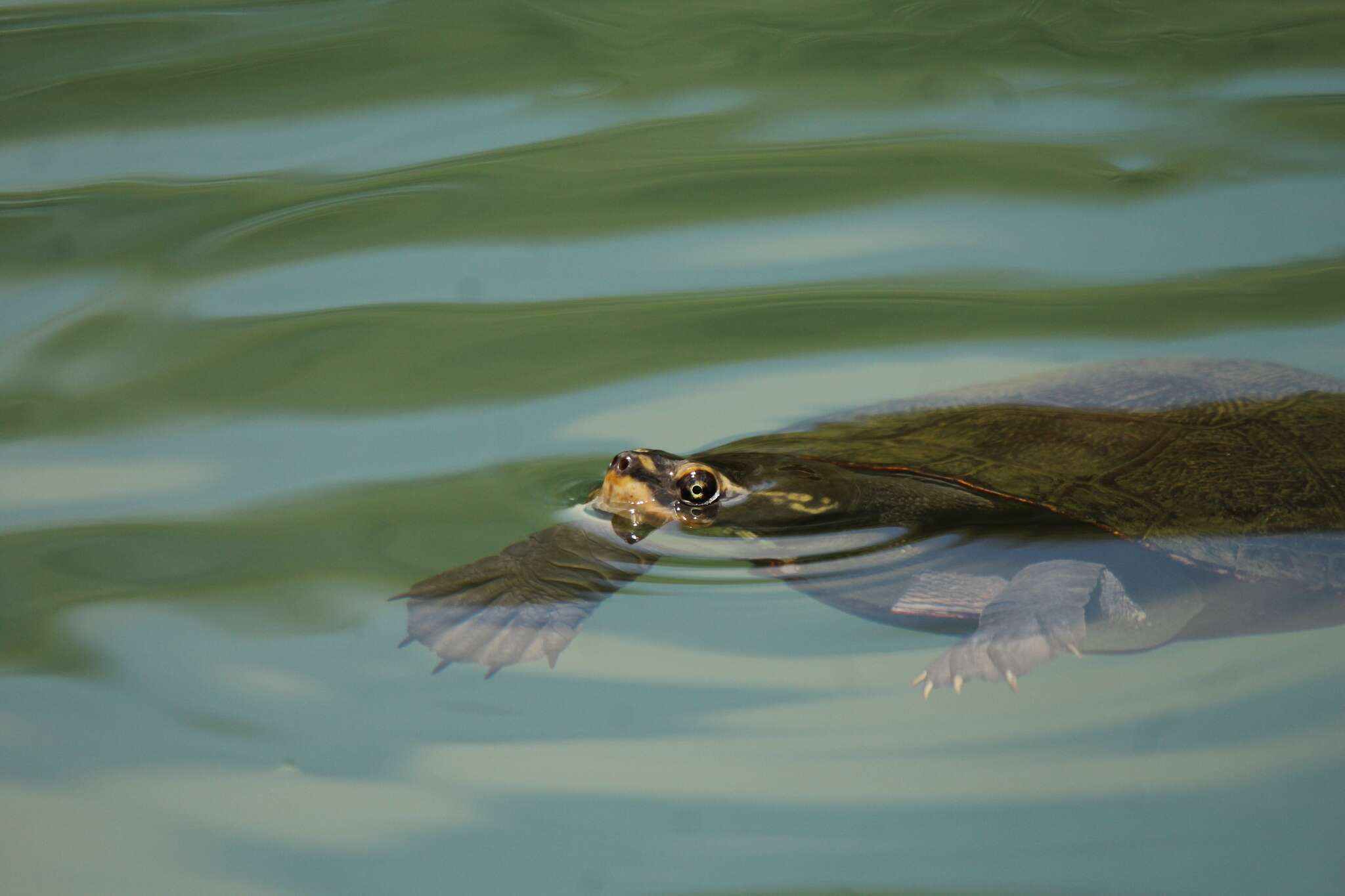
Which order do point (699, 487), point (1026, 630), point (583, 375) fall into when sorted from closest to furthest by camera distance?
1. point (1026, 630)
2. point (699, 487)
3. point (583, 375)

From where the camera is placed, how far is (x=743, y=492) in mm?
2424

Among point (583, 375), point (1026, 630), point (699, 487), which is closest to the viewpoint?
point (1026, 630)

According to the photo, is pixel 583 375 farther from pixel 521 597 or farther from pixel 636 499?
pixel 521 597

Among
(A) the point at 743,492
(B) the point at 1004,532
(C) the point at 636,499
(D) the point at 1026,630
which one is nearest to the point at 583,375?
(C) the point at 636,499

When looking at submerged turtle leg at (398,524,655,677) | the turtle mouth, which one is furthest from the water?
the turtle mouth

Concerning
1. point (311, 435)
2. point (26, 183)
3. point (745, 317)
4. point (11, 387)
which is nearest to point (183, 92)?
point (26, 183)

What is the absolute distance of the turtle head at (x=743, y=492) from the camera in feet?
7.93

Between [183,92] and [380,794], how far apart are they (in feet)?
11.6

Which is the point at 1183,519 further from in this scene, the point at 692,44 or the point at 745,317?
the point at 692,44

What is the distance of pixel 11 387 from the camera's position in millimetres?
3240

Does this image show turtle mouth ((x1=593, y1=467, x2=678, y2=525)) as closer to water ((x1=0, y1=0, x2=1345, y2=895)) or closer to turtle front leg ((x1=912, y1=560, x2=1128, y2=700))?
water ((x1=0, y1=0, x2=1345, y2=895))

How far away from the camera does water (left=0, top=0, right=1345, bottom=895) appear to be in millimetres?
2002

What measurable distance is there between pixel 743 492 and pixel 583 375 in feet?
2.99

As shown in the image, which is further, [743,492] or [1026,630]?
[743,492]
